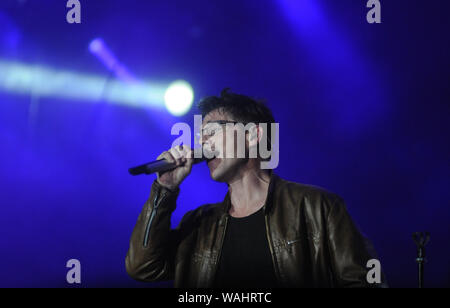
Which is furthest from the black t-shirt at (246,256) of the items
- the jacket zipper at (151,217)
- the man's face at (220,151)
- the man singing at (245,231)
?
the jacket zipper at (151,217)

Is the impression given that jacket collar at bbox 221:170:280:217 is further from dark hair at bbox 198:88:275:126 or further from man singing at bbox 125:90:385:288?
dark hair at bbox 198:88:275:126

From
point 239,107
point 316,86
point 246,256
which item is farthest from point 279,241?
point 316,86

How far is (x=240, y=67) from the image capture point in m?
3.81

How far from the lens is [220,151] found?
1.94 metres

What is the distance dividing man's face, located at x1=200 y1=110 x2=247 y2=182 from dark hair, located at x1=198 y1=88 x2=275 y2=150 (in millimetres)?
128

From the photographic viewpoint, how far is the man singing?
5.26ft

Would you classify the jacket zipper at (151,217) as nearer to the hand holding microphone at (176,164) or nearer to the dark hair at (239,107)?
the hand holding microphone at (176,164)

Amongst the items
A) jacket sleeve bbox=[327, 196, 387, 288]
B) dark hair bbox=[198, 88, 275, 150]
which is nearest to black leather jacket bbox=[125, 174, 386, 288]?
jacket sleeve bbox=[327, 196, 387, 288]

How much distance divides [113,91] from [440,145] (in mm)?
3201

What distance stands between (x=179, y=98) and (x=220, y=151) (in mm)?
1829

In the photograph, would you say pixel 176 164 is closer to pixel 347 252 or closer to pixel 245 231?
pixel 245 231

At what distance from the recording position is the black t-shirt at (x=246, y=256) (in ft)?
5.47

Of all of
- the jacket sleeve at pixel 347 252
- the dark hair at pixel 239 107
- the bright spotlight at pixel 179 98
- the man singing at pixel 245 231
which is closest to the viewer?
the jacket sleeve at pixel 347 252
